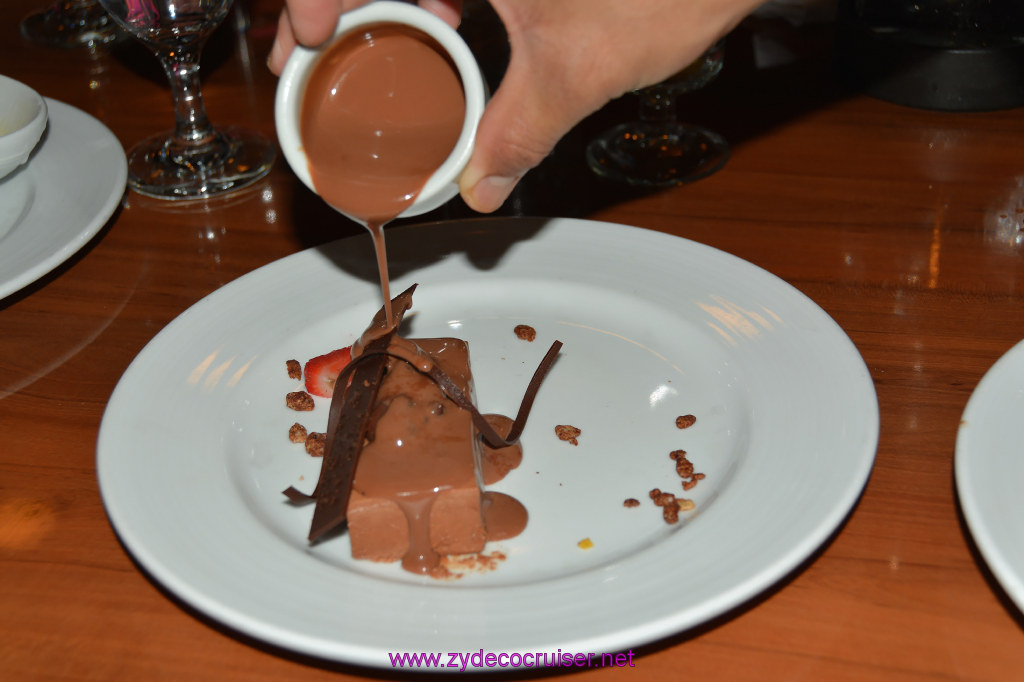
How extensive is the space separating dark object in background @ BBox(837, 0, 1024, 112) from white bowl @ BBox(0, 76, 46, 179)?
1.63 m

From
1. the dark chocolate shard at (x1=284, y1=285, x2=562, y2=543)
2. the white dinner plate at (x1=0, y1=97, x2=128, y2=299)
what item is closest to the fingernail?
the dark chocolate shard at (x1=284, y1=285, x2=562, y2=543)

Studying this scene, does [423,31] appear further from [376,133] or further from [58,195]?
[58,195]

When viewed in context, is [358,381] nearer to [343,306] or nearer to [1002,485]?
[343,306]

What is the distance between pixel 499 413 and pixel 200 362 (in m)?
0.43

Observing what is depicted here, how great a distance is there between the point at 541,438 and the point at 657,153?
86cm

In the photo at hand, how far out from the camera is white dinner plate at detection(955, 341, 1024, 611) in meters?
0.96

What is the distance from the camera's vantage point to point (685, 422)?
134cm

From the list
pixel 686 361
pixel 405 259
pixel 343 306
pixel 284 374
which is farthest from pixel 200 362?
pixel 686 361

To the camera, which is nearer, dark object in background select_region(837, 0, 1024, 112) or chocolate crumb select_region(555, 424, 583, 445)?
chocolate crumb select_region(555, 424, 583, 445)

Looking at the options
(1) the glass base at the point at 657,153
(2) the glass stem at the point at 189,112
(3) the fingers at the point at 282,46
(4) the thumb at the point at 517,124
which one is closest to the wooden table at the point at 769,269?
(1) the glass base at the point at 657,153

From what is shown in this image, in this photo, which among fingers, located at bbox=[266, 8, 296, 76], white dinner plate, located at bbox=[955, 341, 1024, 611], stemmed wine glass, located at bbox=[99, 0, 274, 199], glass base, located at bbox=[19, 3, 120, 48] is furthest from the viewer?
glass base, located at bbox=[19, 3, 120, 48]

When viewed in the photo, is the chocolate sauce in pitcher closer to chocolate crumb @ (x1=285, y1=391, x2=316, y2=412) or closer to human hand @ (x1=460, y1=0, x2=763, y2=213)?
human hand @ (x1=460, y1=0, x2=763, y2=213)

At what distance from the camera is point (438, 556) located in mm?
1185

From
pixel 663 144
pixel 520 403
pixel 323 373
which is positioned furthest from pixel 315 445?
pixel 663 144
